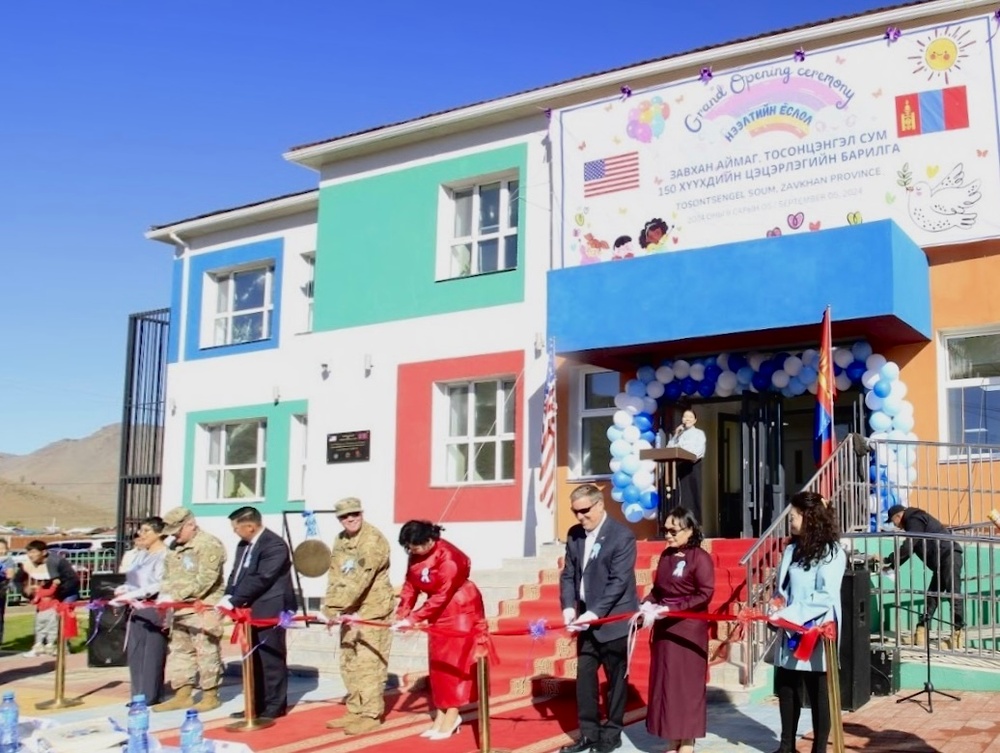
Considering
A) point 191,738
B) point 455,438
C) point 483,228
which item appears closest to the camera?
point 191,738

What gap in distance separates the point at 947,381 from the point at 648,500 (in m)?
3.70

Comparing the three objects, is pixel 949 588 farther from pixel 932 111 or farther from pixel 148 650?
pixel 148 650

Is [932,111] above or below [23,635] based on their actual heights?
above

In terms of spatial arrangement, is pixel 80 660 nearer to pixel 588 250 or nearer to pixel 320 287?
pixel 320 287

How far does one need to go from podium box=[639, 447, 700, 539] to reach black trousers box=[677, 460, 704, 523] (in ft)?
0.16

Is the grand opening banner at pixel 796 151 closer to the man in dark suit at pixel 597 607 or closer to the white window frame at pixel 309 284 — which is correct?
the white window frame at pixel 309 284

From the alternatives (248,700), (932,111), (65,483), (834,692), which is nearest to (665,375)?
(932,111)

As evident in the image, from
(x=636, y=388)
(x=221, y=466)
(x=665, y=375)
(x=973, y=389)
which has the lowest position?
(x=221, y=466)

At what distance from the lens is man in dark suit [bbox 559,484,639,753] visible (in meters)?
8.02

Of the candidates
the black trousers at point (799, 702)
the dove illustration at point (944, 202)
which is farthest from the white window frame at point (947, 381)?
the black trousers at point (799, 702)

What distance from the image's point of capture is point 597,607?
26.5 feet

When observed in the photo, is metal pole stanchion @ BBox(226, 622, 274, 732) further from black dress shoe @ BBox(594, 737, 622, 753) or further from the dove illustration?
the dove illustration

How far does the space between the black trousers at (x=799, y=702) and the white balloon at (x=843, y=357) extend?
6319mm

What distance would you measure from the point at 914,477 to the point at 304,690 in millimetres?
6822
